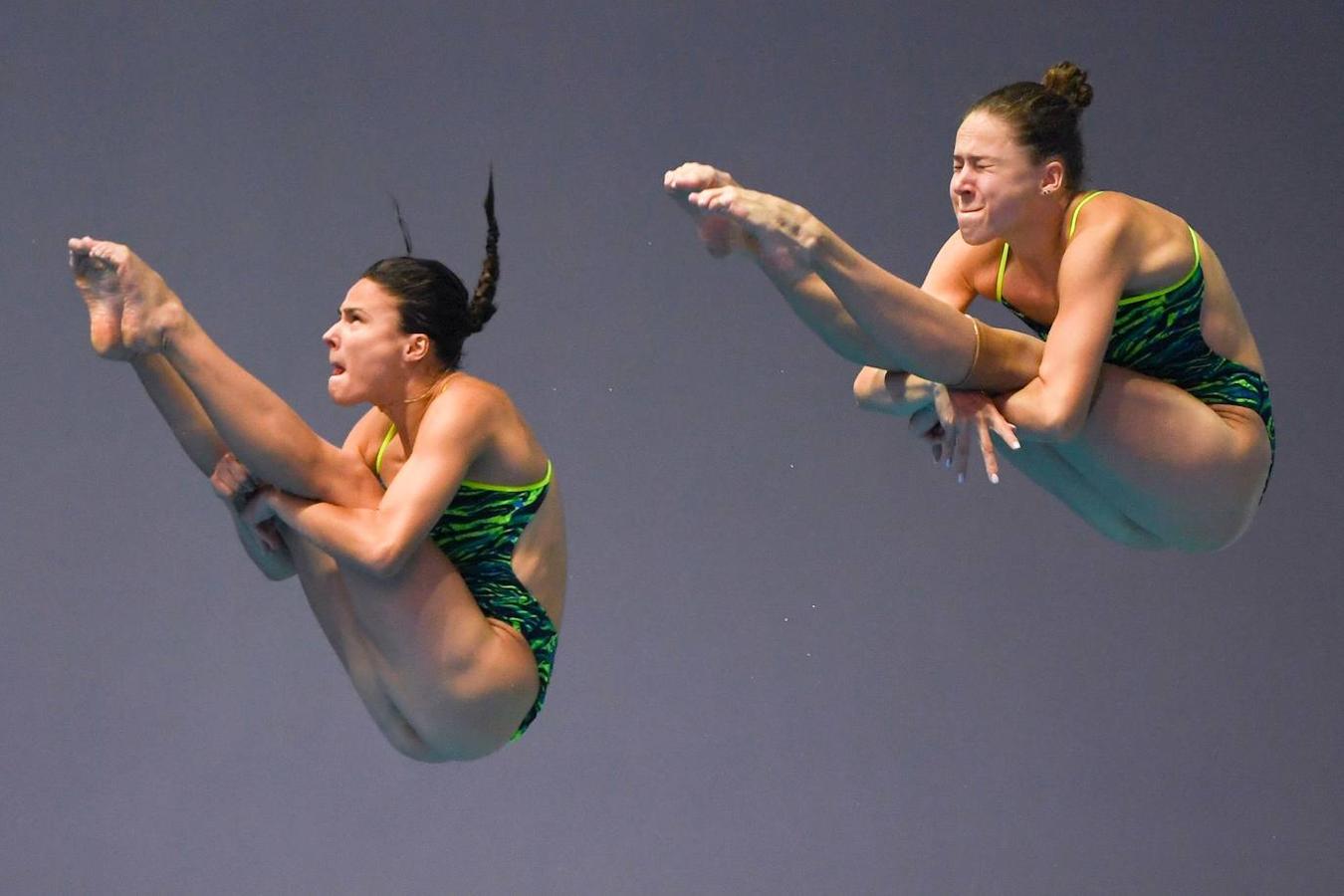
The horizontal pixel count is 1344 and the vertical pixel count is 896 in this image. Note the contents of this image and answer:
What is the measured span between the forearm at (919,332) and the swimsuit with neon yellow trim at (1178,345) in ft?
0.54

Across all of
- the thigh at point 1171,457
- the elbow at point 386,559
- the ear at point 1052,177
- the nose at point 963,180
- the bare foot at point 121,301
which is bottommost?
the thigh at point 1171,457

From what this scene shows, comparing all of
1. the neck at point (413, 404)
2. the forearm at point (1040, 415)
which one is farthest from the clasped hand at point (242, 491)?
the forearm at point (1040, 415)

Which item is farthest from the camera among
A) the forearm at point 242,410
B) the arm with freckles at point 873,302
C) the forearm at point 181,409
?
the forearm at point 181,409

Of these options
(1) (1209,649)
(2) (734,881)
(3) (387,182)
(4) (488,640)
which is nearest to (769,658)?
(2) (734,881)

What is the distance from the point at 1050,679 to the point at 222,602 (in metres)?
2.33

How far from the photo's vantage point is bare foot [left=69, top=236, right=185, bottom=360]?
9.40 feet

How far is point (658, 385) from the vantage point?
197 inches

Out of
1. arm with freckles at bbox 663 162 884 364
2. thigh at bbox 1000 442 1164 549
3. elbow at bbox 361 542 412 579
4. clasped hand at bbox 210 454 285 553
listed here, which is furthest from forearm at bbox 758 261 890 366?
clasped hand at bbox 210 454 285 553

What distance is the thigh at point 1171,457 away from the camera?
3021 millimetres

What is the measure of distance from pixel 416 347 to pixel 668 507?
196cm

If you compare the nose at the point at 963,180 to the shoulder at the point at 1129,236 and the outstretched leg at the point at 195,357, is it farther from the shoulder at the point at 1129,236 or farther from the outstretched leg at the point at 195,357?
the outstretched leg at the point at 195,357

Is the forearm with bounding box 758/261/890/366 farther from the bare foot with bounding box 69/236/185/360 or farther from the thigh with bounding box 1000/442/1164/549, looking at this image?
the bare foot with bounding box 69/236/185/360

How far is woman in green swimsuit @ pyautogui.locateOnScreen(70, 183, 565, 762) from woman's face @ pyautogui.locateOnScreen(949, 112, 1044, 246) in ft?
2.77

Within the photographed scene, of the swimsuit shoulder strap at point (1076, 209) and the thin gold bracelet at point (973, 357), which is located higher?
the swimsuit shoulder strap at point (1076, 209)
